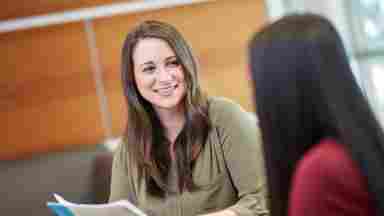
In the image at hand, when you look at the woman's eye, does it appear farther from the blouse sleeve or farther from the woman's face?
the blouse sleeve

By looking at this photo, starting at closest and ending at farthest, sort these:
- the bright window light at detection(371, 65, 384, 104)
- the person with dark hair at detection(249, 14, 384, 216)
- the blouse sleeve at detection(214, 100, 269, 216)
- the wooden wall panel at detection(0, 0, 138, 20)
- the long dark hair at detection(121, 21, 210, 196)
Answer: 1. the person with dark hair at detection(249, 14, 384, 216)
2. the blouse sleeve at detection(214, 100, 269, 216)
3. the long dark hair at detection(121, 21, 210, 196)
4. the wooden wall panel at detection(0, 0, 138, 20)
5. the bright window light at detection(371, 65, 384, 104)

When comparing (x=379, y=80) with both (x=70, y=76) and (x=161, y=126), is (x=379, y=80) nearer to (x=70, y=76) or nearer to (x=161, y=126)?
(x=70, y=76)

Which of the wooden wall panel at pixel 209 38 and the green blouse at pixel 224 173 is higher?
the wooden wall panel at pixel 209 38

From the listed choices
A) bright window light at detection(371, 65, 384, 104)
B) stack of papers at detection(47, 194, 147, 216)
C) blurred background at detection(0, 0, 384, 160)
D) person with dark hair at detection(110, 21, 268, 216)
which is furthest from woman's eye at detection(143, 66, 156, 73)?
bright window light at detection(371, 65, 384, 104)

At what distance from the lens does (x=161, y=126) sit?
2.48m

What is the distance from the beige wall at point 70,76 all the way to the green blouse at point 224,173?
4.51 ft

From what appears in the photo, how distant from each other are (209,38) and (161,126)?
1.36 m

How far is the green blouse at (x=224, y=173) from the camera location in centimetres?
228

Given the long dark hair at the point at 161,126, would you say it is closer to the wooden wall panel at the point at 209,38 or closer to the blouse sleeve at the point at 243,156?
the blouse sleeve at the point at 243,156

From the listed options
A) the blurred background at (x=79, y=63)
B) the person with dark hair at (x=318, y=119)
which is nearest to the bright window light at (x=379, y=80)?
the blurred background at (x=79, y=63)

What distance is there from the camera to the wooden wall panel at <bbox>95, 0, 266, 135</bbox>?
374 centimetres

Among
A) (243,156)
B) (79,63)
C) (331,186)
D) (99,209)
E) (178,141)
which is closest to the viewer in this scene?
(331,186)

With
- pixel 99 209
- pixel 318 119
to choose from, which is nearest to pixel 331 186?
pixel 318 119

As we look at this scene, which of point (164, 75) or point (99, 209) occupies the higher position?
point (164, 75)
